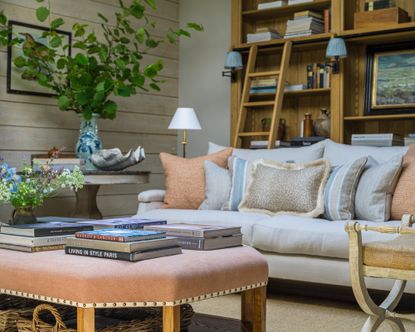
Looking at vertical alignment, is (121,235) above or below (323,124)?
below

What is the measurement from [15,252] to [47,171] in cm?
33

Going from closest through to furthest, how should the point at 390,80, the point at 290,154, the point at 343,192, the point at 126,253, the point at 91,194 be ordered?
the point at 126,253 → the point at 343,192 → the point at 290,154 → the point at 91,194 → the point at 390,80

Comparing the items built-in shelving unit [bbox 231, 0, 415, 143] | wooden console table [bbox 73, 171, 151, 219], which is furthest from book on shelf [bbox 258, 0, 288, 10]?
wooden console table [bbox 73, 171, 151, 219]

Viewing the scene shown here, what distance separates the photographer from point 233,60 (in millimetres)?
5531

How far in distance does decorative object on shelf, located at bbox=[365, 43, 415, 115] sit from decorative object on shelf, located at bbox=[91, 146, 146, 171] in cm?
200

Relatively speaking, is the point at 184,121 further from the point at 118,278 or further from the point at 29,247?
the point at 118,278

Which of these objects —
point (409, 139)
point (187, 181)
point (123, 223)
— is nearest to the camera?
point (123, 223)

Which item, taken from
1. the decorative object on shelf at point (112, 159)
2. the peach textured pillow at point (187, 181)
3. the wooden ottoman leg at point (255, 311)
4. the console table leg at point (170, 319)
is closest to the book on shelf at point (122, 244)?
the console table leg at point (170, 319)

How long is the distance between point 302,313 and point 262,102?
254 cm

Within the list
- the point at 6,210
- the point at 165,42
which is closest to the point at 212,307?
the point at 6,210

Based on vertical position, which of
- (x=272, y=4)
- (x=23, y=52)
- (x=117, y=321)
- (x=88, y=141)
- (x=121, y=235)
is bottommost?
(x=117, y=321)

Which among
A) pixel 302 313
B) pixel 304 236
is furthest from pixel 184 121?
pixel 302 313

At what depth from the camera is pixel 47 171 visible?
2359mm

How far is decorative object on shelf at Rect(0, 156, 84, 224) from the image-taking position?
7.64ft
